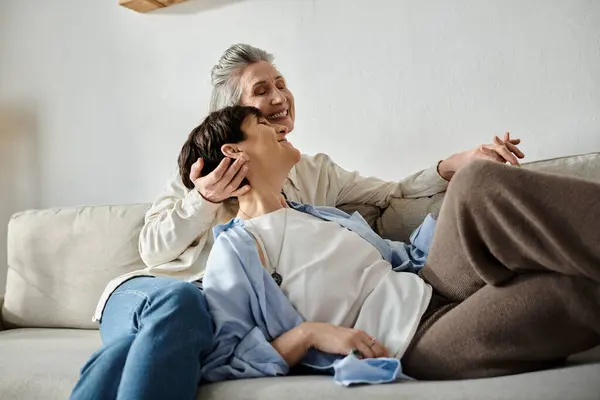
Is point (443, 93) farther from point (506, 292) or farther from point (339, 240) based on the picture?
point (506, 292)

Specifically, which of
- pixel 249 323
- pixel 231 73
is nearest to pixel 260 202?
pixel 249 323

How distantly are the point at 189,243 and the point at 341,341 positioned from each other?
577mm

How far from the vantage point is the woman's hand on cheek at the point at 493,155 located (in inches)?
56.4

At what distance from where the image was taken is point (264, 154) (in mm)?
1361

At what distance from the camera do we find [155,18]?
2406mm

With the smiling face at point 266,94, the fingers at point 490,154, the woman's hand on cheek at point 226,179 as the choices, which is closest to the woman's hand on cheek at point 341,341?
the woman's hand on cheek at point 226,179

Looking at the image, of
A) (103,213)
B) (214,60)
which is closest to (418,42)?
(214,60)

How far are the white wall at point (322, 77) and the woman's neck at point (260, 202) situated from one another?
26.1 inches

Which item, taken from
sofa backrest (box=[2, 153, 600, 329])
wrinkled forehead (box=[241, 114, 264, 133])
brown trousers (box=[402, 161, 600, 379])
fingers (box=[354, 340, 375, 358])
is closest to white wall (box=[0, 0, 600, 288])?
sofa backrest (box=[2, 153, 600, 329])

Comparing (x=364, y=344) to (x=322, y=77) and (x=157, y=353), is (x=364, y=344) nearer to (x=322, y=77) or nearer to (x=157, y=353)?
(x=157, y=353)

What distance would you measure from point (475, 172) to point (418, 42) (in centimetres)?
98

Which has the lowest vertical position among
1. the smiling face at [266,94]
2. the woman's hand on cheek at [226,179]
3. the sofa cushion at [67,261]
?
the sofa cushion at [67,261]

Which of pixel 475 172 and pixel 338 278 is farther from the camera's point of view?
pixel 338 278

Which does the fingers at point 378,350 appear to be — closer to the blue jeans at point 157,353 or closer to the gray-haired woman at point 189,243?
the gray-haired woman at point 189,243
